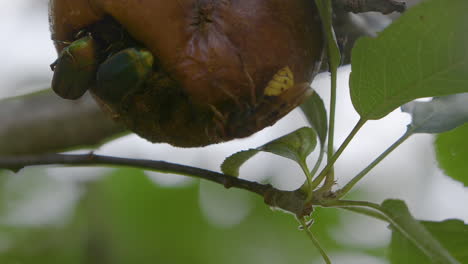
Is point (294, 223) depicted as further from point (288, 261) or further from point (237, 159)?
point (237, 159)

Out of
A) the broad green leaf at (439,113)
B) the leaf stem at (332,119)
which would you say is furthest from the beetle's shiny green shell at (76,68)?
the broad green leaf at (439,113)

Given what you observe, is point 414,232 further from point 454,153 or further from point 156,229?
point 156,229

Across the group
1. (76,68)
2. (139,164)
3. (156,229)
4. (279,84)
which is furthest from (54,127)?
(279,84)

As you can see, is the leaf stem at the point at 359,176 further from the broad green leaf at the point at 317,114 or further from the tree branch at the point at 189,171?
the broad green leaf at the point at 317,114

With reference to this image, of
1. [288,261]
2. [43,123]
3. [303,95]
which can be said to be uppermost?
[303,95]

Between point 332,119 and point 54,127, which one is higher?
point 332,119

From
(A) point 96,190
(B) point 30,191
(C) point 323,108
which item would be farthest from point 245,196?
(C) point 323,108
